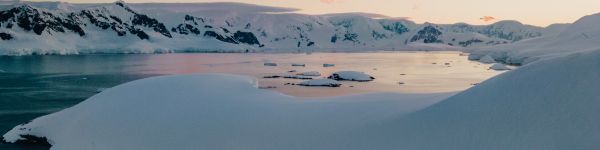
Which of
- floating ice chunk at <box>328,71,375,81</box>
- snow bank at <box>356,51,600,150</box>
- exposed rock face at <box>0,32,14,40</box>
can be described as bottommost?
exposed rock face at <box>0,32,14,40</box>

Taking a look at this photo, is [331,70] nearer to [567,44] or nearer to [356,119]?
[567,44]

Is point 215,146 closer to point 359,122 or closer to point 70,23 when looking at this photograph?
point 359,122

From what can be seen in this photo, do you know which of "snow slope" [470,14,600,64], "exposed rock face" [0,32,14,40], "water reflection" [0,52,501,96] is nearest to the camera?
"water reflection" [0,52,501,96]

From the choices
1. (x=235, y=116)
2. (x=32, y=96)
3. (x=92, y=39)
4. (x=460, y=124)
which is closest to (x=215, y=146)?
(x=235, y=116)

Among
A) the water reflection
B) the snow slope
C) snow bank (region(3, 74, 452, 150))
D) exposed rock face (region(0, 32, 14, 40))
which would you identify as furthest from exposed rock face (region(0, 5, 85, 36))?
snow bank (region(3, 74, 452, 150))

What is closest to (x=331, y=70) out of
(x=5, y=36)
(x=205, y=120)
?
(x=205, y=120)

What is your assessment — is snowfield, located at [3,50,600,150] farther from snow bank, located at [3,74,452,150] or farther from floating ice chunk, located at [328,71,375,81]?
floating ice chunk, located at [328,71,375,81]

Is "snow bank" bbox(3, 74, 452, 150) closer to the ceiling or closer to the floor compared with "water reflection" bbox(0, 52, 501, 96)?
closer to the ceiling
